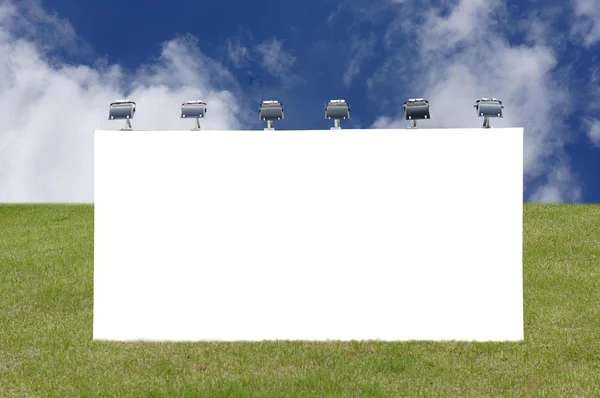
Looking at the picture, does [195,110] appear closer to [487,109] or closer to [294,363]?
[294,363]

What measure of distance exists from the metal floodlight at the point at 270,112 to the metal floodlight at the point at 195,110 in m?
0.83

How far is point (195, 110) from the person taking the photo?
9656mm

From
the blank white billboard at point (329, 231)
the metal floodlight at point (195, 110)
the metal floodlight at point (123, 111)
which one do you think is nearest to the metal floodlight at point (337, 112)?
the blank white billboard at point (329, 231)

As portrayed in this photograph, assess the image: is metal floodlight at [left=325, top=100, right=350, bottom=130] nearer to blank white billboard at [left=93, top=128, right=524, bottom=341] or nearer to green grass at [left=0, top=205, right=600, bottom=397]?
blank white billboard at [left=93, top=128, right=524, bottom=341]

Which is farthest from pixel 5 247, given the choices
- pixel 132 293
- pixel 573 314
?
pixel 573 314

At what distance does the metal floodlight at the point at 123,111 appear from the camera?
9.58 metres

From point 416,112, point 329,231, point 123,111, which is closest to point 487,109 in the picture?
point 416,112

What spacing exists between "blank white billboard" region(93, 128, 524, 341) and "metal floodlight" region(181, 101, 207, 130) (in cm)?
51

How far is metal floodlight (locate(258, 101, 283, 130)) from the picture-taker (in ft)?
31.2

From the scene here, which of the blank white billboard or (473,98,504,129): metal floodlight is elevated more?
(473,98,504,129): metal floodlight

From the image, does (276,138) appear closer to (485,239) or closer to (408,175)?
(408,175)

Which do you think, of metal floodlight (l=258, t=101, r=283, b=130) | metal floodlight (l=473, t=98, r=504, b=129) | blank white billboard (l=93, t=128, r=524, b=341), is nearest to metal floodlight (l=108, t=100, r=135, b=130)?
blank white billboard (l=93, t=128, r=524, b=341)

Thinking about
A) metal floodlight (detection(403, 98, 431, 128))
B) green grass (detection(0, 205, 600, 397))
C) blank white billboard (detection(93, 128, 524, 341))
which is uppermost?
metal floodlight (detection(403, 98, 431, 128))

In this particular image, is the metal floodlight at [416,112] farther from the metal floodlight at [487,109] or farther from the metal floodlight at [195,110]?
the metal floodlight at [195,110]
